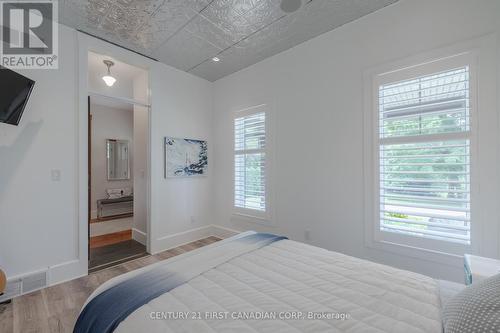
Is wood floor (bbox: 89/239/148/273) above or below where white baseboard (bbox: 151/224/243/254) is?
below

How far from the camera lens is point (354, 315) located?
92 cm

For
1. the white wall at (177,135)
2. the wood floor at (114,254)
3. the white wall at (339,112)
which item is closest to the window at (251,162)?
the white wall at (339,112)

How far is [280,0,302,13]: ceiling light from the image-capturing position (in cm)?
208

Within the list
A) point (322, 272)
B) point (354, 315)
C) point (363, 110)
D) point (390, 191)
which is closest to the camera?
point (354, 315)

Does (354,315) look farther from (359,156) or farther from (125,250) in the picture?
(125,250)

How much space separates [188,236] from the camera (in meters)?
3.62

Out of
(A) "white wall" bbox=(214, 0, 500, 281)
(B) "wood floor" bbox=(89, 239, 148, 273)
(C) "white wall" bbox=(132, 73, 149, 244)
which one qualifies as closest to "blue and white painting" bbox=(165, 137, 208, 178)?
(C) "white wall" bbox=(132, 73, 149, 244)

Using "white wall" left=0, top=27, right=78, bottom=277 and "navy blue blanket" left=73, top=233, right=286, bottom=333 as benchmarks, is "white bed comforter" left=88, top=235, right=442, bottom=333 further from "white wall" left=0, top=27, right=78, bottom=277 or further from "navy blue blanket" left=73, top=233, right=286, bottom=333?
"white wall" left=0, top=27, right=78, bottom=277

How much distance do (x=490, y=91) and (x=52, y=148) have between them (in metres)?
4.16

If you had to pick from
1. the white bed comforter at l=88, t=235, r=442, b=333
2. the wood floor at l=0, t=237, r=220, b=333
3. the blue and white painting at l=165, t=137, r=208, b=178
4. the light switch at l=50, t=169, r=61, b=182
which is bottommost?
the wood floor at l=0, t=237, r=220, b=333

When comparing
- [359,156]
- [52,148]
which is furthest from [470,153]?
[52,148]

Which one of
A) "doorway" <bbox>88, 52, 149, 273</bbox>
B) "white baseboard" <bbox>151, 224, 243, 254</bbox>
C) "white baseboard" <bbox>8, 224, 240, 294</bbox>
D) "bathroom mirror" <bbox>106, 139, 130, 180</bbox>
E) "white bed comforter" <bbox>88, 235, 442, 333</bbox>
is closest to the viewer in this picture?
"white bed comforter" <bbox>88, 235, 442, 333</bbox>

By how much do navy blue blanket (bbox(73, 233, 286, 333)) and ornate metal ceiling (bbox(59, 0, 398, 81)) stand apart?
2386mm

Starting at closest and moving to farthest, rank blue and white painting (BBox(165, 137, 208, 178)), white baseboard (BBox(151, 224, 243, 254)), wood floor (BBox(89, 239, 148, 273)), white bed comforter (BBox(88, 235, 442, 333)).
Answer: white bed comforter (BBox(88, 235, 442, 333)) < wood floor (BBox(89, 239, 148, 273)) < white baseboard (BBox(151, 224, 243, 254)) < blue and white painting (BBox(165, 137, 208, 178))
